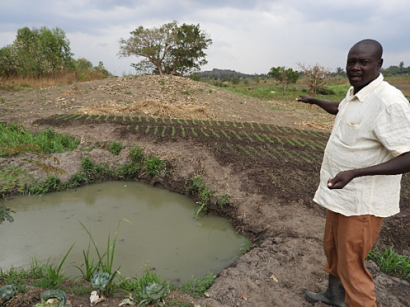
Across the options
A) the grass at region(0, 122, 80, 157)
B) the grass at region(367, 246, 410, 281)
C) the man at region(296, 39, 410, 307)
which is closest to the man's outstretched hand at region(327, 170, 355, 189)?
the man at region(296, 39, 410, 307)

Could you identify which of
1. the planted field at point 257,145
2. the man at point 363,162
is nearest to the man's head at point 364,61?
the man at point 363,162

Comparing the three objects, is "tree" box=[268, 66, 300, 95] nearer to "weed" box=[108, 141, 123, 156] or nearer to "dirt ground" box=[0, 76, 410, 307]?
"dirt ground" box=[0, 76, 410, 307]

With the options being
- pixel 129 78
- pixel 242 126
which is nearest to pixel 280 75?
pixel 129 78

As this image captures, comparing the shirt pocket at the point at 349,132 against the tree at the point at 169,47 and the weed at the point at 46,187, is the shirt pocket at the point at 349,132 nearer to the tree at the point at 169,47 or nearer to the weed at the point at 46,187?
the weed at the point at 46,187

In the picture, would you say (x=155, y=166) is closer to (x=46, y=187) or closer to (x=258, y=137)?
(x=46, y=187)

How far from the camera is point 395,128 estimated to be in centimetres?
129

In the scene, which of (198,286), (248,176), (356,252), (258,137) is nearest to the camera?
(356,252)

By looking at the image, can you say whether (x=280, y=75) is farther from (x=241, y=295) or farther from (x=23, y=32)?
(x=241, y=295)

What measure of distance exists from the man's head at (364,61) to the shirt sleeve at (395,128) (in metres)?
0.23

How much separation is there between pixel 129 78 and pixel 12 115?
6.79 m

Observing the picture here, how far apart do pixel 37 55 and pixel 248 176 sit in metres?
17.9

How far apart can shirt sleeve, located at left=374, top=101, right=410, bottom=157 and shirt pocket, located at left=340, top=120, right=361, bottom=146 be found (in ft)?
0.42

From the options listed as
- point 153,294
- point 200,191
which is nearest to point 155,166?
point 200,191

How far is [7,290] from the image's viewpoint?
1.85 metres
